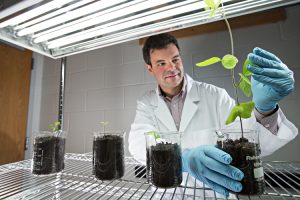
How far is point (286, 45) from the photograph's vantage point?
1.27 metres

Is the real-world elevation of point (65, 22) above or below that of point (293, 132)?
above

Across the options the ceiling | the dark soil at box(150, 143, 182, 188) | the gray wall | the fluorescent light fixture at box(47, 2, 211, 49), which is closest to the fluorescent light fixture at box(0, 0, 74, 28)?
the ceiling

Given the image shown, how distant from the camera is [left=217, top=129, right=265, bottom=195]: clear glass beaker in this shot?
433 mm

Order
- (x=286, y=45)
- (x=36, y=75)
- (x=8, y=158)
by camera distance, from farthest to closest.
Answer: (x=36, y=75) → (x=8, y=158) → (x=286, y=45)

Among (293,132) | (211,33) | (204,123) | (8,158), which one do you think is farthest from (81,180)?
(8,158)

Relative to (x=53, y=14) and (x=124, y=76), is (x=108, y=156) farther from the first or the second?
(x=124, y=76)

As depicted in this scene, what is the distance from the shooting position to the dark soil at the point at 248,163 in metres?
0.43

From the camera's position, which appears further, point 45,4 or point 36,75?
point 36,75

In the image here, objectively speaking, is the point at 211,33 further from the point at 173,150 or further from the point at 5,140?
the point at 5,140

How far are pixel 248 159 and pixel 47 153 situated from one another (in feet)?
2.07

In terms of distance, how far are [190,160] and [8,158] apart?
1.94 m

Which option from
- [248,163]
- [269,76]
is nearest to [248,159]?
[248,163]

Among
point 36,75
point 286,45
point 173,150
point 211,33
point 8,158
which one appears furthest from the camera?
point 36,75

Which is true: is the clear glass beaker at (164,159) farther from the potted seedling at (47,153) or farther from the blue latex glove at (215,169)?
the potted seedling at (47,153)
